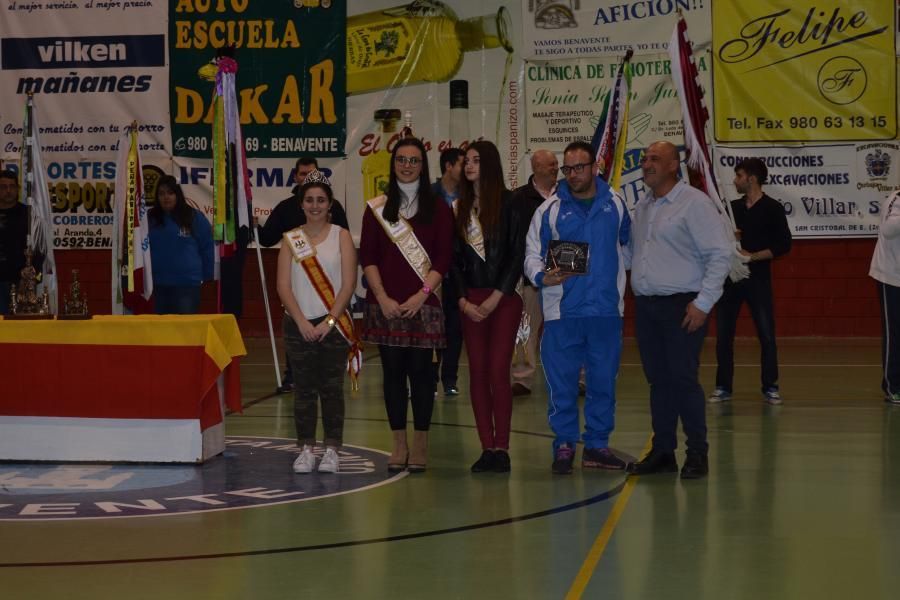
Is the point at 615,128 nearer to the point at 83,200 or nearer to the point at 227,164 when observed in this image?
the point at 227,164

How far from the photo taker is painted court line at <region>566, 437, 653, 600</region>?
4.62 m

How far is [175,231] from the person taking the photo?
32.7 feet

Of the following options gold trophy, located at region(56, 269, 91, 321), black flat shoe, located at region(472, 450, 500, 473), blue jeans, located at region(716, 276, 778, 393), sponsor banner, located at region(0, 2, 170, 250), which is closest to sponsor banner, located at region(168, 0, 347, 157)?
sponsor banner, located at region(0, 2, 170, 250)

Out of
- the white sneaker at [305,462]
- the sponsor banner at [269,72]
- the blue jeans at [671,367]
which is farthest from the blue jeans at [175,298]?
the sponsor banner at [269,72]

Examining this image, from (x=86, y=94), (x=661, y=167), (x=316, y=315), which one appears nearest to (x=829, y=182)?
(x=86, y=94)

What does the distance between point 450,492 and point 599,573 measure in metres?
1.64

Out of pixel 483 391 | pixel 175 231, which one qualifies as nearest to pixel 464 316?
pixel 483 391

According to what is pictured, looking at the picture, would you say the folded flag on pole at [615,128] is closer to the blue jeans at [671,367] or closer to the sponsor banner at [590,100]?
the blue jeans at [671,367]

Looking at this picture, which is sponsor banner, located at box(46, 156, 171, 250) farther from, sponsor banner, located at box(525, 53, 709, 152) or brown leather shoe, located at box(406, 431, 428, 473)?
brown leather shoe, located at box(406, 431, 428, 473)

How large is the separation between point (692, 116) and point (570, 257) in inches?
62.7

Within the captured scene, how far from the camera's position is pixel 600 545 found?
5.27m

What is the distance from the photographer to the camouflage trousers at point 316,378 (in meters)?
6.94

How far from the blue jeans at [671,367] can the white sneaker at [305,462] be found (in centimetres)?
169

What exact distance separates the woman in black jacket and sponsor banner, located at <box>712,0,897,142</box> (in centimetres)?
791
